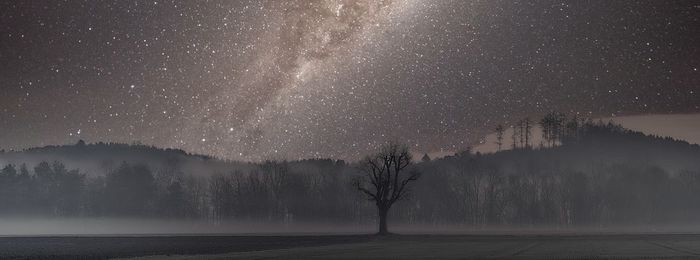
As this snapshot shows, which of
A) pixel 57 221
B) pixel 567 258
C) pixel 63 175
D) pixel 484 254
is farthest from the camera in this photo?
pixel 63 175

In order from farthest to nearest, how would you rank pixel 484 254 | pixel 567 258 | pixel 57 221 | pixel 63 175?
1. pixel 63 175
2. pixel 57 221
3. pixel 484 254
4. pixel 567 258

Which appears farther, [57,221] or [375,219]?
[375,219]

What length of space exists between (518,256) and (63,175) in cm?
14013

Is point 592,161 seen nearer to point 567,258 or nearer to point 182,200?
point 182,200

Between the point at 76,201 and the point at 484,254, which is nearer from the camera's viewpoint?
the point at 484,254

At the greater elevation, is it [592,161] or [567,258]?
[592,161]

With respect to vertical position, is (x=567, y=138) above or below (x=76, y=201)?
above

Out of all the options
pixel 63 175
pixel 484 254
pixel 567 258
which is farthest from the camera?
pixel 63 175

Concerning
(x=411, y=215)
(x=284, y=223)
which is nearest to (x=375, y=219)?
(x=411, y=215)

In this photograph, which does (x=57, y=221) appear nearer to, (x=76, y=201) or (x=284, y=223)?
(x=76, y=201)

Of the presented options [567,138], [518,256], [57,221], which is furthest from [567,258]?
[57,221]

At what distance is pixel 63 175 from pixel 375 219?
236 feet

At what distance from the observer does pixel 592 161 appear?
165125mm

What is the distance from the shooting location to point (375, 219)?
555 feet
